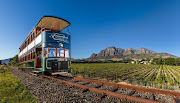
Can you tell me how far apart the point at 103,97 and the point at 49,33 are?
6.91 meters

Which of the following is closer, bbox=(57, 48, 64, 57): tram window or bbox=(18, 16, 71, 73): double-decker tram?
bbox=(18, 16, 71, 73): double-decker tram

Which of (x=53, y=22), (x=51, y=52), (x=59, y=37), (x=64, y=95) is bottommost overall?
(x=64, y=95)

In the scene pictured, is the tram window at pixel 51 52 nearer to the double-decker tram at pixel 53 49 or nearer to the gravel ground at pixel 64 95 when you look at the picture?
the double-decker tram at pixel 53 49

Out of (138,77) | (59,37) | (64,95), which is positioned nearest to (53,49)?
(59,37)

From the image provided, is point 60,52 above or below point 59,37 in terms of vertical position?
below

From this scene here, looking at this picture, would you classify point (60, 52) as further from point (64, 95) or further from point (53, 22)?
point (64, 95)

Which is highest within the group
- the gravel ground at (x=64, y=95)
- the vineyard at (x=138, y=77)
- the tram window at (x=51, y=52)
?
the tram window at (x=51, y=52)

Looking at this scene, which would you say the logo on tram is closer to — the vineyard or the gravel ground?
the vineyard

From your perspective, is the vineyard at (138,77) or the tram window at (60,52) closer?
the vineyard at (138,77)

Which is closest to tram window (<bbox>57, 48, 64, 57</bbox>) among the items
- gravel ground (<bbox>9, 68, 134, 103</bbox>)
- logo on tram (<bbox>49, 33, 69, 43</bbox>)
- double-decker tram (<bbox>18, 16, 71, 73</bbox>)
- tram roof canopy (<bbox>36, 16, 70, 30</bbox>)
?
double-decker tram (<bbox>18, 16, 71, 73</bbox>)

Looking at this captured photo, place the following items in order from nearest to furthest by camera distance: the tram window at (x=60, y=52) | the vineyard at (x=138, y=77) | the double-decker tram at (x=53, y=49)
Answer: the vineyard at (x=138, y=77) → the double-decker tram at (x=53, y=49) → the tram window at (x=60, y=52)

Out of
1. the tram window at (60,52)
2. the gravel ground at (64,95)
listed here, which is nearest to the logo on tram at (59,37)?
the tram window at (60,52)

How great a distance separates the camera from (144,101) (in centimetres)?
310

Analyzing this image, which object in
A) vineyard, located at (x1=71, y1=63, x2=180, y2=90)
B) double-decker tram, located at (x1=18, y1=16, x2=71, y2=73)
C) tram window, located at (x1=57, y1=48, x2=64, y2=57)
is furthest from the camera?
tram window, located at (x1=57, y1=48, x2=64, y2=57)
